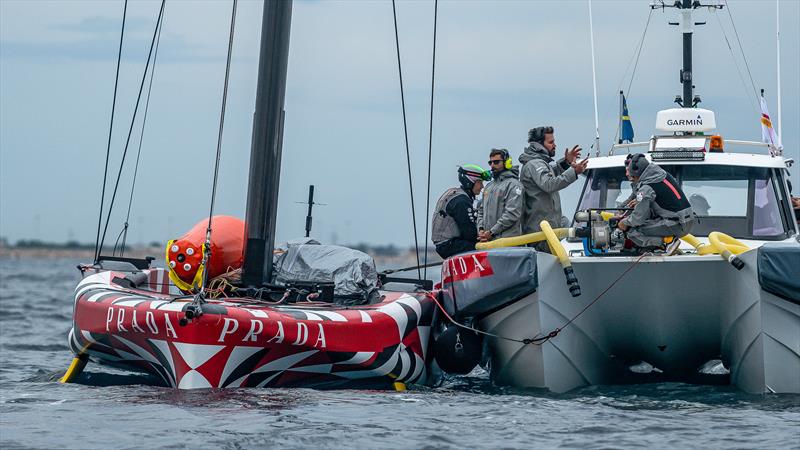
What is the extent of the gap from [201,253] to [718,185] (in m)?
5.47

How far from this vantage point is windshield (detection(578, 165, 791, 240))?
12641mm

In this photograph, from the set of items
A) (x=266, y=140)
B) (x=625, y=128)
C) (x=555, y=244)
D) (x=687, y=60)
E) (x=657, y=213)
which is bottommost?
(x=555, y=244)

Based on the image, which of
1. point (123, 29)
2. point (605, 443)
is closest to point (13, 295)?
point (123, 29)

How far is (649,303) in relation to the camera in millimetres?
11250

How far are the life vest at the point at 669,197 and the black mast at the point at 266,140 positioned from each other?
3553 millimetres

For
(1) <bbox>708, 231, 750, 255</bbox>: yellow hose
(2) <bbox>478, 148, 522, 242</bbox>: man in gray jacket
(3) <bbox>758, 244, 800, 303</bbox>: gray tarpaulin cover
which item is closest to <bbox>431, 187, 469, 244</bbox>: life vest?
(2) <bbox>478, 148, 522, 242</bbox>: man in gray jacket

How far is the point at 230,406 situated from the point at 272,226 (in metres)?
2.65

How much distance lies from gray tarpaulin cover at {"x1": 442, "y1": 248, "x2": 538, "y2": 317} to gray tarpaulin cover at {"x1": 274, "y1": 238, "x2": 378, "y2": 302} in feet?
2.67

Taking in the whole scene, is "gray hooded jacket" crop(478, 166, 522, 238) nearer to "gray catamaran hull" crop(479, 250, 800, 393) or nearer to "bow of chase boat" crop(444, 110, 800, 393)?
"bow of chase boat" crop(444, 110, 800, 393)

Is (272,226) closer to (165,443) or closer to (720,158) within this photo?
(165,443)

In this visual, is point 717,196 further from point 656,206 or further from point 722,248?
point 722,248

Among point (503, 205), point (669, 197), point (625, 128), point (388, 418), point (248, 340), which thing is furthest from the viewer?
point (625, 128)

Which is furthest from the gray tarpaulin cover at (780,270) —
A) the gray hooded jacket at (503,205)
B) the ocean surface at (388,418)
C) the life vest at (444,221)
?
the life vest at (444,221)

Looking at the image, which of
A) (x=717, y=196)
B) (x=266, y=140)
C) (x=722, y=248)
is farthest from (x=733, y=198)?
(x=266, y=140)
